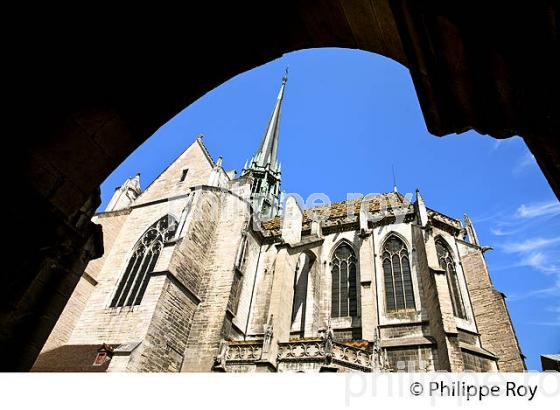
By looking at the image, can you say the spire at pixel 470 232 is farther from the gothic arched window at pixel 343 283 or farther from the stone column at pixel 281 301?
the stone column at pixel 281 301

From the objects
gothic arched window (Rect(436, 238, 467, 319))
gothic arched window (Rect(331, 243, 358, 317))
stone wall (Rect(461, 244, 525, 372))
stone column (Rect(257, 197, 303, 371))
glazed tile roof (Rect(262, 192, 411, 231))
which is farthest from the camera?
glazed tile roof (Rect(262, 192, 411, 231))

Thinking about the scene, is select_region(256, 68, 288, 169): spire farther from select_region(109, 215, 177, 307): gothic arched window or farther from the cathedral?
select_region(109, 215, 177, 307): gothic arched window

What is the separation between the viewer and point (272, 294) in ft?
40.8

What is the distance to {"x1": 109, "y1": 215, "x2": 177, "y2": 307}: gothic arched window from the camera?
13477mm

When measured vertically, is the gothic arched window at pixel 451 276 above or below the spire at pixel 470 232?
below

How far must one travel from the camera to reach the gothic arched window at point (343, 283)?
1402cm

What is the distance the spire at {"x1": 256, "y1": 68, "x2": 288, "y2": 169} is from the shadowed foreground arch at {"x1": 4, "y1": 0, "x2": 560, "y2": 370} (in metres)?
32.3

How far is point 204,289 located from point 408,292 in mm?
8757

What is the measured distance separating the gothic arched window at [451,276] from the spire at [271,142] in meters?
22.1

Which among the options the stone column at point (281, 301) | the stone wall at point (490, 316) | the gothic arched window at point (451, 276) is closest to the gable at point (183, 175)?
the stone column at point (281, 301)

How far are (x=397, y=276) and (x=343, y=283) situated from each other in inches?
95.6

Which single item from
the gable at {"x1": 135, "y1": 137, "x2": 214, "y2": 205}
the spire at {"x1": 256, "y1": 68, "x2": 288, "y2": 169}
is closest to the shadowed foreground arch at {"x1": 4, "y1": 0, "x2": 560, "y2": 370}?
the gable at {"x1": 135, "y1": 137, "x2": 214, "y2": 205}

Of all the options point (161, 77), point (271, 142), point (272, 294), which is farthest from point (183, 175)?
point (271, 142)

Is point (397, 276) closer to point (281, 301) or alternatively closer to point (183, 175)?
point (281, 301)
